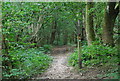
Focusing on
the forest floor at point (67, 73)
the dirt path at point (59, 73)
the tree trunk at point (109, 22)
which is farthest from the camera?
the tree trunk at point (109, 22)

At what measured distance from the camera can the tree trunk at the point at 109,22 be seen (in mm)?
6952

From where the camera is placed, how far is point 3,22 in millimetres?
5008

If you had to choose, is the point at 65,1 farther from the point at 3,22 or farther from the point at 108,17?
the point at 3,22

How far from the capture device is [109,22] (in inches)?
289

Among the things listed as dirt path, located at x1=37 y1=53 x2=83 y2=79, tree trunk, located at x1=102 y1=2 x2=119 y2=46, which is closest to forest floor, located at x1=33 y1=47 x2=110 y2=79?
dirt path, located at x1=37 y1=53 x2=83 y2=79

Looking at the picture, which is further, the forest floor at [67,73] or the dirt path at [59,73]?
the dirt path at [59,73]

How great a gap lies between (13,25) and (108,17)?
15.8ft

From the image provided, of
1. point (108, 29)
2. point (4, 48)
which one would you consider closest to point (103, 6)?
point (108, 29)

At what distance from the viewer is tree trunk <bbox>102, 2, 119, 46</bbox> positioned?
22.8 ft

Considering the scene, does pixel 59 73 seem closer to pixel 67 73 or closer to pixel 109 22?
pixel 67 73

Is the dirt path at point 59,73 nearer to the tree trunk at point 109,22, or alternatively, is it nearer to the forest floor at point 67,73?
the forest floor at point 67,73

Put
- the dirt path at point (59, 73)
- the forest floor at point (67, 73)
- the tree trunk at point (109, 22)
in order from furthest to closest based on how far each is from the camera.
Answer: the tree trunk at point (109, 22), the dirt path at point (59, 73), the forest floor at point (67, 73)

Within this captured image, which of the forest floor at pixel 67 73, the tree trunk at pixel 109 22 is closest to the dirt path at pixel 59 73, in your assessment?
the forest floor at pixel 67 73

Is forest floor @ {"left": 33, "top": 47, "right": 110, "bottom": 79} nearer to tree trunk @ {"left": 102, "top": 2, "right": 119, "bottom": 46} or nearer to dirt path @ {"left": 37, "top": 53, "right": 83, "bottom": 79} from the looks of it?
dirt path @ {"left": 37, "top": 53, "right": 83, "bottom": 79}
